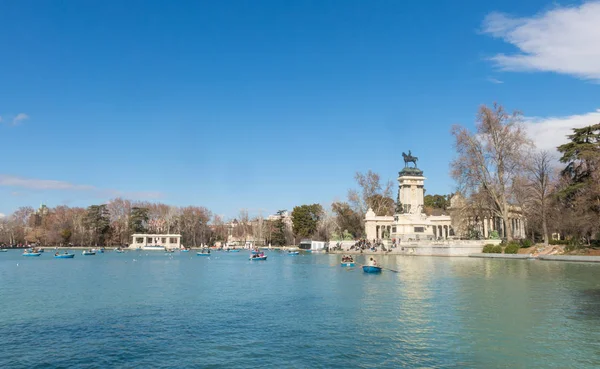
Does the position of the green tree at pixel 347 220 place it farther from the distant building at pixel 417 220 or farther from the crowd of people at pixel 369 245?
the distant building at pixel 417 220

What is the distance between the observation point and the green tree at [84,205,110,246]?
120375mm

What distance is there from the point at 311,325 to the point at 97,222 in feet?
373

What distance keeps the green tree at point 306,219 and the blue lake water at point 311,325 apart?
90556 millimetres

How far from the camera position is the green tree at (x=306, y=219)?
123125 millimetres

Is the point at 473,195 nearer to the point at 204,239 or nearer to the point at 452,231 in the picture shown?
the point at 452,231

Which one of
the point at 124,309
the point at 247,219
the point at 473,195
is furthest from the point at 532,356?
the point at 247,219

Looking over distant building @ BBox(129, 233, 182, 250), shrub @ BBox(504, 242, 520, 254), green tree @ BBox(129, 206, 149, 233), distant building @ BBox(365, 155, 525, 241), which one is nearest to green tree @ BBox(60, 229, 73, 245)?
green tree @ BBox(129, 206, 149, 233)

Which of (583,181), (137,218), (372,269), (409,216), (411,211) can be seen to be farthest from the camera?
(137,218)

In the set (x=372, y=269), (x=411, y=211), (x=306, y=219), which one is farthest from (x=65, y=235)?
(x=372, y=269)

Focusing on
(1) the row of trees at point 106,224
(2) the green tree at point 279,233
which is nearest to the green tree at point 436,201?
(2) the green tree at point 279,233

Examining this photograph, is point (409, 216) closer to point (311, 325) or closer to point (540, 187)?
point (540, 187)

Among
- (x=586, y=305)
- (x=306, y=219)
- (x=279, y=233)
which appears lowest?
(x=586, y=305)

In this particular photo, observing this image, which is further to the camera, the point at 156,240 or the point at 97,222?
the point at 156,240

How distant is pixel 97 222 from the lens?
120875 mm
